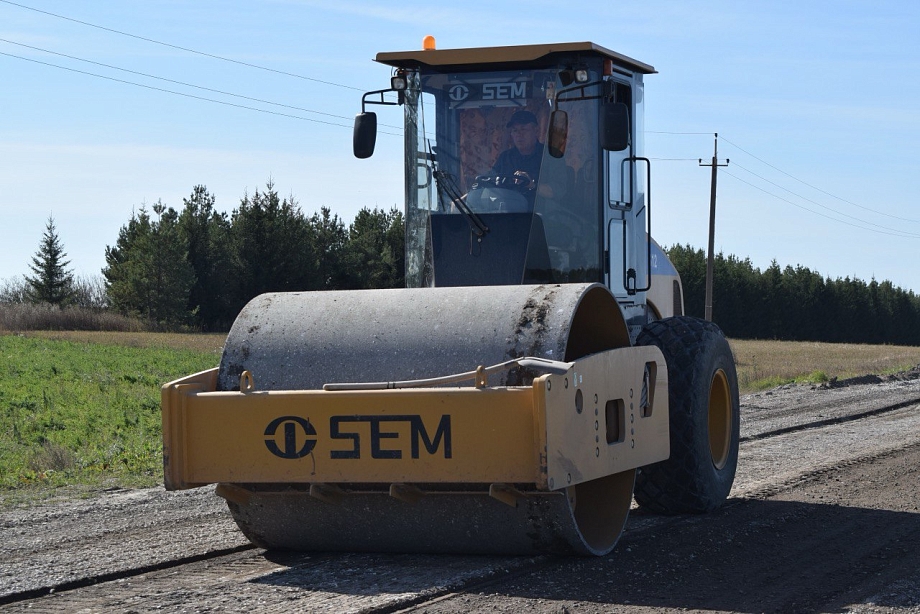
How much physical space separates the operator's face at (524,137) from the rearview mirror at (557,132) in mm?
109

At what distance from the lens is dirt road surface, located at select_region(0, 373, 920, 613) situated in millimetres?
5406

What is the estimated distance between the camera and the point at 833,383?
23.5 meters

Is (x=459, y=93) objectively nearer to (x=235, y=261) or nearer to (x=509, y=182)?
(x=509, y=182)

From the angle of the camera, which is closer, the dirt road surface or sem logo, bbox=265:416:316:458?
the dirt road surface

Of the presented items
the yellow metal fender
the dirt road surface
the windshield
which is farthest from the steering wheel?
the dirt road surface

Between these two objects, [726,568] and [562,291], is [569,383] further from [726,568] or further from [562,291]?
[726,568]

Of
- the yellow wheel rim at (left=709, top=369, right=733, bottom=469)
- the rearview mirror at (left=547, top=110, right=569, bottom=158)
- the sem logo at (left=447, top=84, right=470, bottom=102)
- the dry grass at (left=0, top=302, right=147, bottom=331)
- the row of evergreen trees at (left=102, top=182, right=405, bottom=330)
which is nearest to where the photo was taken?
the rearview mirror at (left=547, top=110, right=569, bottom=158)

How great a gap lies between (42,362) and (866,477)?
931 inches

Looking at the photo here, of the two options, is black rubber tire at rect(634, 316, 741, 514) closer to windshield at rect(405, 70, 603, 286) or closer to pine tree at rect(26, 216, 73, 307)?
windshield at rect(405, 70, 603, 286)

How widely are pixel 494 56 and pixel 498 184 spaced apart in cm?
88

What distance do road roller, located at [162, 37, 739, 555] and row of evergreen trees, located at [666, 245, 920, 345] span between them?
2681 inches

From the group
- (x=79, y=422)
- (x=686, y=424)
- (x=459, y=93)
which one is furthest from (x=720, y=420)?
(x=79, y=422)

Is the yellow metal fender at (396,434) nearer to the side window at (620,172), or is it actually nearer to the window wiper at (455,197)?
the window wiper at (455,197)

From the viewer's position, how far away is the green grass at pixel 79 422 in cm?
1088
